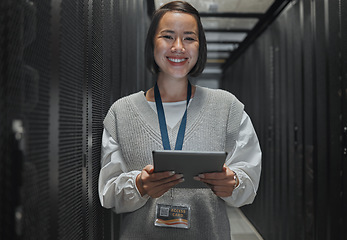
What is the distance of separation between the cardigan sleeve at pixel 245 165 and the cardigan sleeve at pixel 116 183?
1.22 feet

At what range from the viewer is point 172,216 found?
1215mm

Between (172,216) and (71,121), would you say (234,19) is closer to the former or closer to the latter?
(172,216)

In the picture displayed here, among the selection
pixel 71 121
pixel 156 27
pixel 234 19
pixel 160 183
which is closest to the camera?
pixel 71 121

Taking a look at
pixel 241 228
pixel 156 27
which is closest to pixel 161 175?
pixel 156 27

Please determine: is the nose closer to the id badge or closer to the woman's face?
the woman's face

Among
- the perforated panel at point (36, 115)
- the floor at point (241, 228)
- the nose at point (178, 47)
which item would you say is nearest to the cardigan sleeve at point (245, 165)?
the nose at point (178, 47)

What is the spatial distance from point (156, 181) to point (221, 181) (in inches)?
9.4

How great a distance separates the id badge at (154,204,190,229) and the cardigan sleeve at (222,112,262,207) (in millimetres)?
176

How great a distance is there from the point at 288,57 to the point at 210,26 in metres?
1.67

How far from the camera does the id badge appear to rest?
121cm

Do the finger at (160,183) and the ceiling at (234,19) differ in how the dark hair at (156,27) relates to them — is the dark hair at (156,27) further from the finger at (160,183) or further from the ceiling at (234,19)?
the ceiling at (234,19)

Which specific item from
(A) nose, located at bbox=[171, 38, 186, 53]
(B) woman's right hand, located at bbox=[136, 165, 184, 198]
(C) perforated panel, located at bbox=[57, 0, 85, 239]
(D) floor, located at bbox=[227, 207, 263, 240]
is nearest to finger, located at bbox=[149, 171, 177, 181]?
(B) woman's right hand, located at bbox=[136, 165, 184, 198]

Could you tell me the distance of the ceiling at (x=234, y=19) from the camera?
3497 mm

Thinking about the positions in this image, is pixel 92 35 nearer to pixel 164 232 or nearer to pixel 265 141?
pixel 164 232
